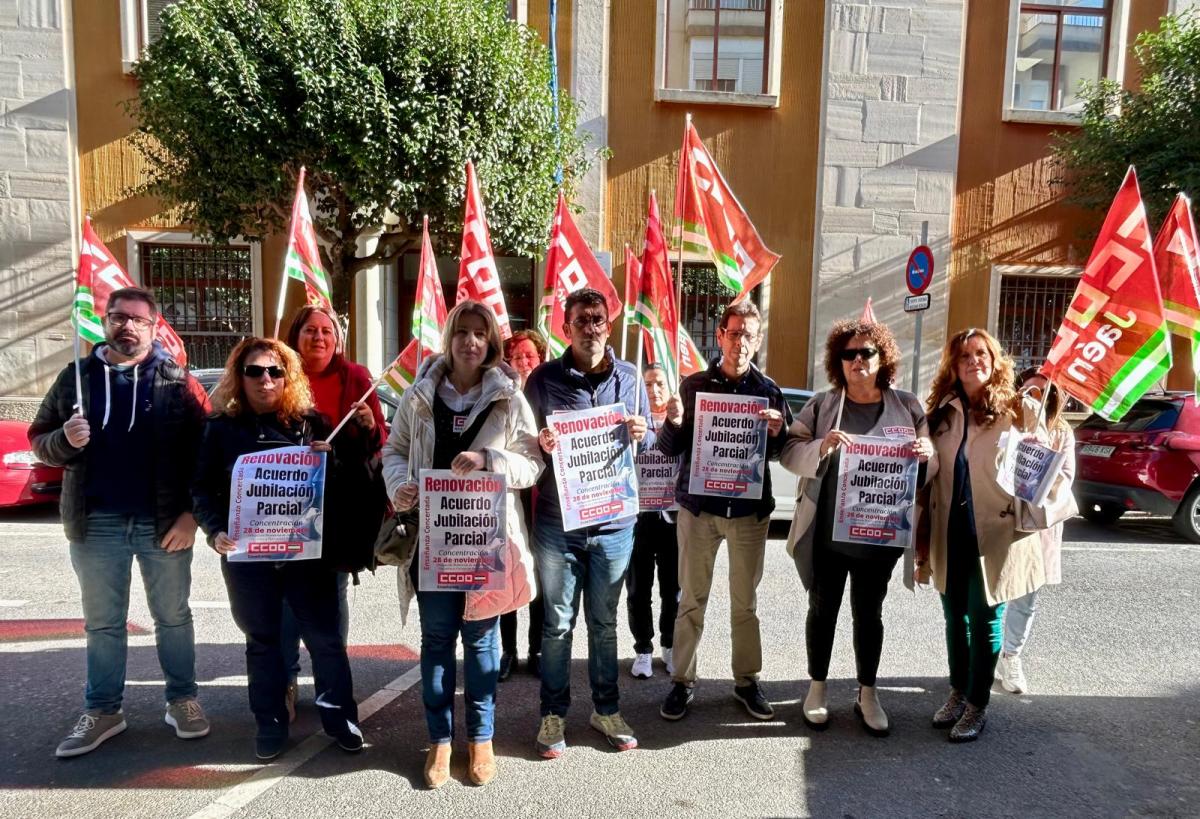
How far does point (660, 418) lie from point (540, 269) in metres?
8.99

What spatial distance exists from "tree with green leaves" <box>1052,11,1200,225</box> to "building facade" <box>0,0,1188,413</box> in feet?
3.05

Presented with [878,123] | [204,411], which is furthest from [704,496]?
[878,123]

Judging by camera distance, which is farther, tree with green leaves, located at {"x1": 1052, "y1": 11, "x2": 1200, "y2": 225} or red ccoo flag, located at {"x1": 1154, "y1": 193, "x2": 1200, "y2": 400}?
tree with green leaves, located at {"x1": 1052, "y1": 11, "x2": 1200, "y2": 225}

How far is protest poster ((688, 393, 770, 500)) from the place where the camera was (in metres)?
3.62

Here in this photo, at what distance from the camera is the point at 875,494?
3.46 meters

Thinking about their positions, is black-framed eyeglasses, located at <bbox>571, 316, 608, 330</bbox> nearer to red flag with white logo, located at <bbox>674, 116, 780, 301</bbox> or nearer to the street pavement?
red flag with white logo, located at <bbox>674, 116, 780, 301</bbox>

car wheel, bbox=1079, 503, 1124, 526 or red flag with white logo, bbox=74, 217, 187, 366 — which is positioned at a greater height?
red flag with white logo, bbox=74, 217, 187, 366

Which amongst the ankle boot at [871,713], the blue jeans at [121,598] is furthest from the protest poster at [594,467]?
the blue jeans at [121,598]

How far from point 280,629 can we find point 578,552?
1.30 meters

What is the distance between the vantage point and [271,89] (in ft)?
29.7

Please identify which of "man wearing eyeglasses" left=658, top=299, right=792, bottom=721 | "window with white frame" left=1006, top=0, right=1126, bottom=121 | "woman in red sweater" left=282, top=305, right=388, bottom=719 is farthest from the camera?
"window with white frame" left=1006, top=0, right=1126, bottom=121

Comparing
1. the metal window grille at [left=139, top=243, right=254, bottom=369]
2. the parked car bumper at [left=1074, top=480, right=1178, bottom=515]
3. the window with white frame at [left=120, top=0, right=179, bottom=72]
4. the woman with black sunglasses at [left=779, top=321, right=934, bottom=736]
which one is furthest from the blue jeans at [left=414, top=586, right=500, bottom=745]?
the window with white frame at [left=120, top=0, right=179, bottom=72]

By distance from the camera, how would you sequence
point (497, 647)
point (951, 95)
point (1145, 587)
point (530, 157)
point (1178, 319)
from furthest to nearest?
point (951, 95) → point (530, 157) → point (1145, 587) → point (1178, 319) → point (497, 647)

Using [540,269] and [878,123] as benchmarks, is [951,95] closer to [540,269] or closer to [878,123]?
[878,123]
